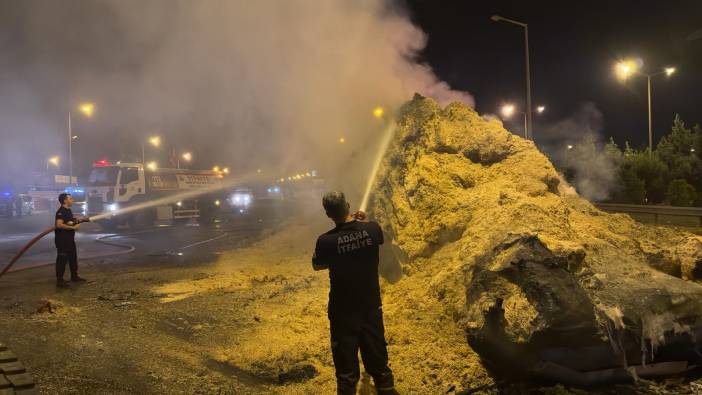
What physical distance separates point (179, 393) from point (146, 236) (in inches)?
586

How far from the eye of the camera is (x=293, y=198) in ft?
110

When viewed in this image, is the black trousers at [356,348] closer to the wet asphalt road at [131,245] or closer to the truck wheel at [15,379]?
the truck wheel at [15,379]

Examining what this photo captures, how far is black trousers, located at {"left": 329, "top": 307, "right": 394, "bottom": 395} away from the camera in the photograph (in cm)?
328

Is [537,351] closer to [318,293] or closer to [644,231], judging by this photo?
[644,231]

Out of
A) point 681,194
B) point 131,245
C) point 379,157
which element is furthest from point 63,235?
point 681,194

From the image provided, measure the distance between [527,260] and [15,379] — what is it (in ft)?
13.3

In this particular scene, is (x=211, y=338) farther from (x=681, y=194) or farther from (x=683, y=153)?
(x=683, y=153)

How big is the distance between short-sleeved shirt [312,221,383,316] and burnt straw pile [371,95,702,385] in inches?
44.2

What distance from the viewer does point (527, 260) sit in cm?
386

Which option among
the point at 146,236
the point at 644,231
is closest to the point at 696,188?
the point at 644,231

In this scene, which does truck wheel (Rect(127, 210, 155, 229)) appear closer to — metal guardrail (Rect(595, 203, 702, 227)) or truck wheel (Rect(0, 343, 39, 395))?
truck wheel (Rect(0, 343, 39, 395))

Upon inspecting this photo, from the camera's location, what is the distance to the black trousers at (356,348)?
10.7 ft

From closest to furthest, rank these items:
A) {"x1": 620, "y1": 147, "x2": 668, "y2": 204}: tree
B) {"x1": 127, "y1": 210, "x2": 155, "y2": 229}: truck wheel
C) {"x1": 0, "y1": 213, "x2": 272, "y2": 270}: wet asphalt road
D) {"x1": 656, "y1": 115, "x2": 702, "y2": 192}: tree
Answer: {"x1": 0, "y1": 213, "x2": 272, "y2": 270}: wet asphalt road < {"x1": 127, "y1": 210, "x2": 155, "y2": 229}: truck wheel < {"x1": 620, "y1": 147, "x2": 668, "y2": 204}: tree < {"x1": 656, "y1": 115, "x2": 702, "y2": 192}: tree

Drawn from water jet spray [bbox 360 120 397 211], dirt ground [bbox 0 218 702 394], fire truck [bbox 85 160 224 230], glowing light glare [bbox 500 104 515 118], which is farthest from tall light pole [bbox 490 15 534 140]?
fire truck [bbox 85 160 224 230]
